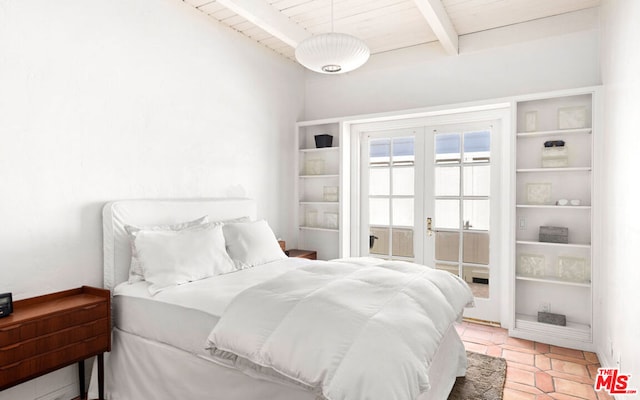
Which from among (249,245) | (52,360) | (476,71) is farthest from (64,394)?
(476,71)

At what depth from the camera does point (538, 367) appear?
2793 mm

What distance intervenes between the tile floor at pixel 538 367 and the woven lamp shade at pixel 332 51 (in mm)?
2399

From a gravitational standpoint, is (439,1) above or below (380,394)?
above

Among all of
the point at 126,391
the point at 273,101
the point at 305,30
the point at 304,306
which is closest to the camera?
the point at 304,306

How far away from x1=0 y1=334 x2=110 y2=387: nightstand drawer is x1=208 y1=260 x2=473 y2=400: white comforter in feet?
2.89

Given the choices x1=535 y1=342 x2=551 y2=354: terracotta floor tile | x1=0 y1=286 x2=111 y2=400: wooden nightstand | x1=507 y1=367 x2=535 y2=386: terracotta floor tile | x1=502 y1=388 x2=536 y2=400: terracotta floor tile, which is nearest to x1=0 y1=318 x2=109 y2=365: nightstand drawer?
x1=0 y1=286 x2=111 y2=400: wooden nightstand

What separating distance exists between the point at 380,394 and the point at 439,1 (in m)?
3.06

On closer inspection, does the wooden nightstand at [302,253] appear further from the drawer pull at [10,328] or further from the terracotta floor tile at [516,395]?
the drawer pull at [10,328]

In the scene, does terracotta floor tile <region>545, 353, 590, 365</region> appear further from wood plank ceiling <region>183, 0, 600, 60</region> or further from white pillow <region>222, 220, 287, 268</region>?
wood plank ceiling <region>183, 0, 600, 60</region>

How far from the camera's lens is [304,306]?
5.68ft

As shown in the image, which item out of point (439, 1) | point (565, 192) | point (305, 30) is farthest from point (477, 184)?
point (305, 30)

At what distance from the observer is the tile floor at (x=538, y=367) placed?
2434mm

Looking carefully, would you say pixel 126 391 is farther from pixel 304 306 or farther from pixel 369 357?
pixel 369 357
